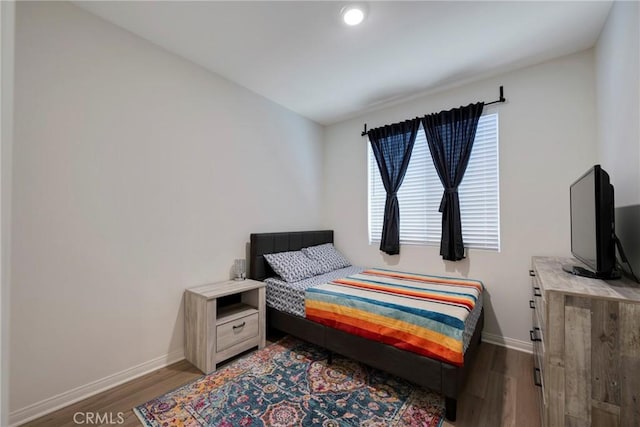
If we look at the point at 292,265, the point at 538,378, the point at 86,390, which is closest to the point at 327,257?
the point at 292,265

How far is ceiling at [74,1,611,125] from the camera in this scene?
1.78m

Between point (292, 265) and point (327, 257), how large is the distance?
63cm

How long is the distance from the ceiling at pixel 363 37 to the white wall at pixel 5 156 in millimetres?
1595

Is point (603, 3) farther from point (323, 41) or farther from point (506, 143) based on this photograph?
point (323, 41)

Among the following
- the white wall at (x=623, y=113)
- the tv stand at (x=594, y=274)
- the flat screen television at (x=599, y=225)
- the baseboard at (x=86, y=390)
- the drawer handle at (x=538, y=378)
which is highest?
the white wall at (x=623, y=113)

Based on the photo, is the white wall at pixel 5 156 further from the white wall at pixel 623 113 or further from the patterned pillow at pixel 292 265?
the white wall at pixel 623 113

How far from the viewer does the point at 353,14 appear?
180cm

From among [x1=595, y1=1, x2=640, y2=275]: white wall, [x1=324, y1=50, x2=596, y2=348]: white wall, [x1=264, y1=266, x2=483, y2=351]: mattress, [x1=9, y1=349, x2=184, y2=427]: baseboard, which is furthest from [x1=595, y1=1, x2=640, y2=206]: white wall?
[x1=9, y1=349, x2=184, y2=427]: baseboard

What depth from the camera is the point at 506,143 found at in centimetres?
249

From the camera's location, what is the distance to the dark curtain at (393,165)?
9.99 ft

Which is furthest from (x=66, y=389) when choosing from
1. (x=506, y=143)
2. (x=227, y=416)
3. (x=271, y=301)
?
(x=506, y=143)

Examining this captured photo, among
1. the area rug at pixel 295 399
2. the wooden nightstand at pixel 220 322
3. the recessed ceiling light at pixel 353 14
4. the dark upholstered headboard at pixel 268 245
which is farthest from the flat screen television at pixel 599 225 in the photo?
the dark upholstered headboard at pixel 268 245

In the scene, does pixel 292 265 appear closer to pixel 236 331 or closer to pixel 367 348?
pixel 236 331

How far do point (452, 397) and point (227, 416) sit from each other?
4.53 feet
